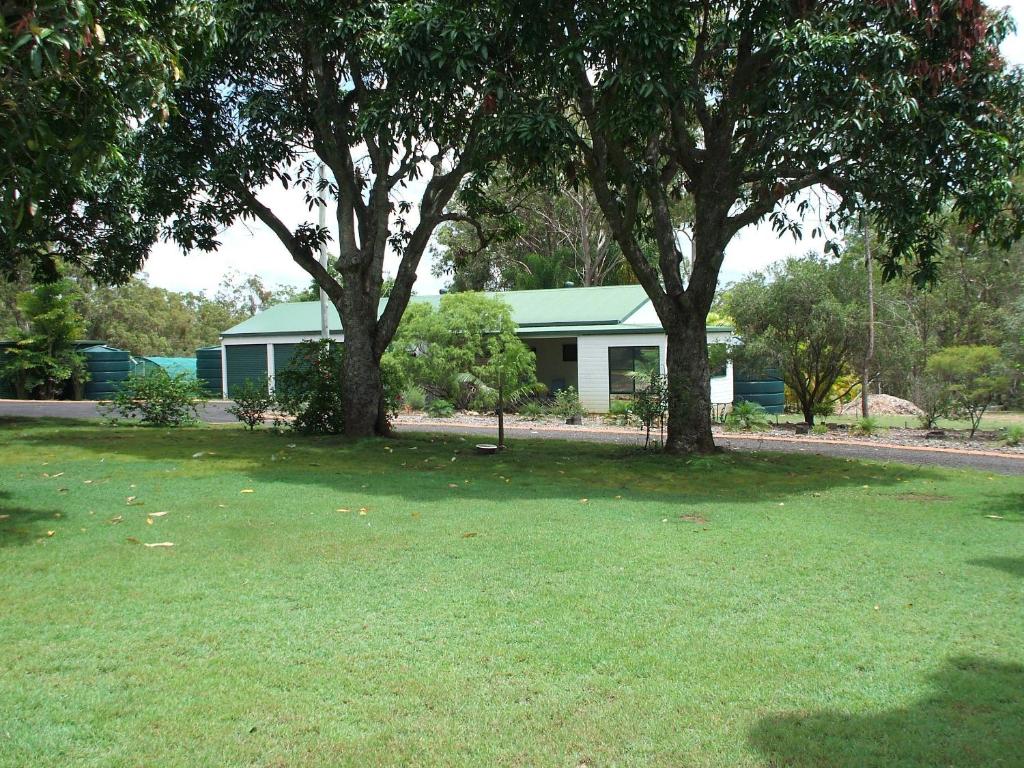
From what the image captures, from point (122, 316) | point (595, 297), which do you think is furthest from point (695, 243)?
point (122, 316)

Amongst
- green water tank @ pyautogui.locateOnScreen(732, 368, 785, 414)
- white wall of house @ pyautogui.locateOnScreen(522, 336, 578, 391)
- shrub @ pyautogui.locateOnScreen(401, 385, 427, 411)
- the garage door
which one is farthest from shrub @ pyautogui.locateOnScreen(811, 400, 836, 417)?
the garage door

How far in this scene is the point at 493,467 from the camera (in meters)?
12.1

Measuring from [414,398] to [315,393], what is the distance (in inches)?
359

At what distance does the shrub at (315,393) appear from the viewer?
51.4ft

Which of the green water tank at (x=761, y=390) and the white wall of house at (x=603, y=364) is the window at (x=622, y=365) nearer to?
the white wall of house at (x=603, y=364)

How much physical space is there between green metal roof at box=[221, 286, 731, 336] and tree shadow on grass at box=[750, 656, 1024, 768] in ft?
70.6

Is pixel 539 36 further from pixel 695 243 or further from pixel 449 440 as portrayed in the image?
pixel 449 440

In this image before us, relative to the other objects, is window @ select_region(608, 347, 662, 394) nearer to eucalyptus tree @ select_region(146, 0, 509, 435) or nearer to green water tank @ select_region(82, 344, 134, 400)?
eucalyptus tree @ select_region(146, 0, 509, 435)

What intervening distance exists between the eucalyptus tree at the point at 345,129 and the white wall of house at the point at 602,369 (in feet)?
33.6

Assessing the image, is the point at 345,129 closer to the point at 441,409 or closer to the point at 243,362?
the point at 441,409

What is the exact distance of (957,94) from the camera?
34.8 ft

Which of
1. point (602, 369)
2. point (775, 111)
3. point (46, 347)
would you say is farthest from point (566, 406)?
point (46, 347)

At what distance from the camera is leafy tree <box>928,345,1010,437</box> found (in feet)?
59.5

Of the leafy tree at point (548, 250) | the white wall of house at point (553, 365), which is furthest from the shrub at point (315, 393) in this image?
the leafy tree at point (548, 250)
